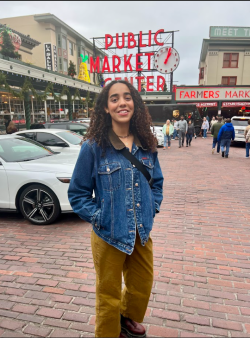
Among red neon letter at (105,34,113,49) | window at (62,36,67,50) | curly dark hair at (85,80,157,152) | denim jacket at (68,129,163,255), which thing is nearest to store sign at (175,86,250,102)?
red neon letter at (105,34,113,49)

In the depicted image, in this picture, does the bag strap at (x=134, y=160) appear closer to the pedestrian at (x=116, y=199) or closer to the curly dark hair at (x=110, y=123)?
the pedestrian at (x=116, y=199)

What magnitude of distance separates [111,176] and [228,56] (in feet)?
111

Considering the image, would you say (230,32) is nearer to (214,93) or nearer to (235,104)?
(214,93)

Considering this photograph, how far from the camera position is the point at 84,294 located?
106 inches

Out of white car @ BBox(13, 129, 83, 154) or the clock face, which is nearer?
white car @ BBox(13, 129, 83, 154)

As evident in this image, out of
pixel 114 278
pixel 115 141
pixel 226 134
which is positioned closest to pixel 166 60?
pixel 226 134

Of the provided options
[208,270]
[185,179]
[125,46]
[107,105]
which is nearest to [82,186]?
[107,105]

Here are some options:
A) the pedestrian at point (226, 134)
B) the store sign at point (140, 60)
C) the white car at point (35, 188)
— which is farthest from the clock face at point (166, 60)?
the white car at point (35, 188)

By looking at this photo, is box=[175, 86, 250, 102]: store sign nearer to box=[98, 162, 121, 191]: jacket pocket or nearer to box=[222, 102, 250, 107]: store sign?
box=[222, 102, 250, 107]: store sign

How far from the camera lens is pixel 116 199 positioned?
1.78 m

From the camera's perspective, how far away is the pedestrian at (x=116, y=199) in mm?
1785

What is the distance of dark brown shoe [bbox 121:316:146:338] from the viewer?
2.09 metres

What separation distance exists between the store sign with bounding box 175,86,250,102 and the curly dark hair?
88.2 ft

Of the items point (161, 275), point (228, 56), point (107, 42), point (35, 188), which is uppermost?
point (107, 42)
